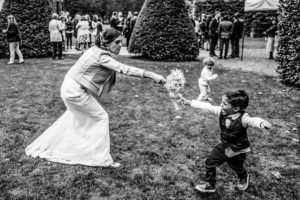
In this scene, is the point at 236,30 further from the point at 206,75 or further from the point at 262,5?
the point at 206,75

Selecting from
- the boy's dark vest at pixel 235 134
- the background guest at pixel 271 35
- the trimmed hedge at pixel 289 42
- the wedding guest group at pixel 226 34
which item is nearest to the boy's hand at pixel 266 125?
the boy's dark vest at pixel 235 134

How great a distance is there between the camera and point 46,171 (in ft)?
16.5

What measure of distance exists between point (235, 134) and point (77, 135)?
244 centimetres

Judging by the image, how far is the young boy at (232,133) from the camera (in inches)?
163

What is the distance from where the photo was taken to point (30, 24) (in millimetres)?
16734

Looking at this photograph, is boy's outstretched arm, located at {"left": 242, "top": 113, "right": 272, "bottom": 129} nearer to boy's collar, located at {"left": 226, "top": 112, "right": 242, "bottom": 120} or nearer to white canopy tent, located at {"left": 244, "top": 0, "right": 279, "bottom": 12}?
boy's collar, located at {"left": 226, "top": 112, "right": 242, "bottom": 120}

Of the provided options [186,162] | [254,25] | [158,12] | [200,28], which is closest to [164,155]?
[186,162]

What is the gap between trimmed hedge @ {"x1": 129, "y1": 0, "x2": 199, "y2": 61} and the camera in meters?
15.9

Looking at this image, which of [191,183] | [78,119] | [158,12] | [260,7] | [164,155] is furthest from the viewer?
[260,7]

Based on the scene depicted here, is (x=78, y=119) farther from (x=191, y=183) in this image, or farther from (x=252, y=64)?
(x=252, y=64)

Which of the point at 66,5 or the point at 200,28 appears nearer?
the point at 200,28

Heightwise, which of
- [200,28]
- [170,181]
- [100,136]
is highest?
[200,28]

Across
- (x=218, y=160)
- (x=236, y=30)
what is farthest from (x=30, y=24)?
(x=218, y=160)

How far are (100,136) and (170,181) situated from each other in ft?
3.98
